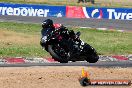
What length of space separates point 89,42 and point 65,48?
61.7ft

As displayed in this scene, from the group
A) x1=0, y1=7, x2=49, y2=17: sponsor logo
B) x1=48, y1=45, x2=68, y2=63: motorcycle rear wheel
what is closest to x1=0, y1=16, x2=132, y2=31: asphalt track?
x1=0, y1=7, x2=49, y2=17: sponsor logo

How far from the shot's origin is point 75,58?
14.8 metres

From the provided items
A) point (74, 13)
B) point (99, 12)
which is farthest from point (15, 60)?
point (74, 13)

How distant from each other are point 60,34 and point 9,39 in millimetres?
19076

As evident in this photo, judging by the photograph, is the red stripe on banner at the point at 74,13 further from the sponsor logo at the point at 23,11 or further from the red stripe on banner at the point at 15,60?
the red stripe on banner at the point at 15,60

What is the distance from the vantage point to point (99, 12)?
50.1 m

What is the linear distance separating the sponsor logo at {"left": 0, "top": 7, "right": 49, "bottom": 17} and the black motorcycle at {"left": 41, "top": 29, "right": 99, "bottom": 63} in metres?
36.1

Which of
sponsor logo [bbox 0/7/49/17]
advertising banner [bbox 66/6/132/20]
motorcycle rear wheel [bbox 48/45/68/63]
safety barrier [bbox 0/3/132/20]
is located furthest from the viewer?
sponsor logo [bbox 0/7/49/17]

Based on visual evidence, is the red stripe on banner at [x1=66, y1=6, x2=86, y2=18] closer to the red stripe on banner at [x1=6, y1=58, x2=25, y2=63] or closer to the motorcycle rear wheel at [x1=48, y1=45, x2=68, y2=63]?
the red stripe on banner at [x1=6, y1=58, x2=25, y2=63]

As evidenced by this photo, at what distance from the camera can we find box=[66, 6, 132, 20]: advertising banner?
162ft

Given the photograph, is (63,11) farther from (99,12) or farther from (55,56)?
(55,56)

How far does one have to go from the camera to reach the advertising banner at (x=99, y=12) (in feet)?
162

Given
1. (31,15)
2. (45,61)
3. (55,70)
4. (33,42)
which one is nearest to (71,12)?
(31,15)

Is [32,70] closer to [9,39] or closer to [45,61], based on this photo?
[45,61]
